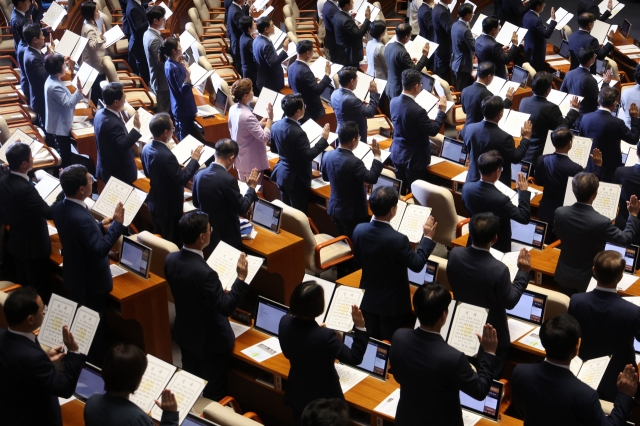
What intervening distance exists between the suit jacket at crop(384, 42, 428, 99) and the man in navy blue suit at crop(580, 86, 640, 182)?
8.66 feet

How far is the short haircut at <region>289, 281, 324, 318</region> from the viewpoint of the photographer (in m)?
4.11

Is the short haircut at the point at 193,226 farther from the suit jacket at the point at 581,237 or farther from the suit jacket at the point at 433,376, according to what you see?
the suit jacket at the point at 581,237

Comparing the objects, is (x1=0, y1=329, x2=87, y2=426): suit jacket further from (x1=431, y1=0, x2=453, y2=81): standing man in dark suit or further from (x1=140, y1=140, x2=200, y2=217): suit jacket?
(x1=431, y1=0, x2=453, y2=81): standing man in dark suit

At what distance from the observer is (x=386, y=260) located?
5.16 metres

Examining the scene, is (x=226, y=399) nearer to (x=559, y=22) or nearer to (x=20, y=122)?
(x=20, y=122)

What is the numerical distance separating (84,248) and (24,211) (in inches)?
28.1

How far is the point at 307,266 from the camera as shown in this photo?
6.72 m

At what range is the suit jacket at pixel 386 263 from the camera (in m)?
5.10

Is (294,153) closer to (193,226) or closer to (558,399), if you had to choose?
(193,226)

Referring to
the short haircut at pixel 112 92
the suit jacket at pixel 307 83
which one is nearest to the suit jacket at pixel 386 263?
the short haircut at pixel 112 92

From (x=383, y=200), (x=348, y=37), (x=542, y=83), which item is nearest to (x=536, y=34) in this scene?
(x=348, y=37)

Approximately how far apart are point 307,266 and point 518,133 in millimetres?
2435

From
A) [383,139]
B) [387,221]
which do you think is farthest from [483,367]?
[383,139]

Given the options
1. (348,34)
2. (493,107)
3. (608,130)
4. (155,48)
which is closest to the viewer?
(493,107)
